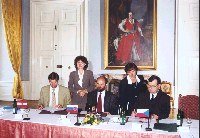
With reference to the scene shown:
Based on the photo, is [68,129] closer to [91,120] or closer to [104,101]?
[91,120]

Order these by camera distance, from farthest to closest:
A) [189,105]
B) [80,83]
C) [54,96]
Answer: [80,83] < [54,96] < [189,105]

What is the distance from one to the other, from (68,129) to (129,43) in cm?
450

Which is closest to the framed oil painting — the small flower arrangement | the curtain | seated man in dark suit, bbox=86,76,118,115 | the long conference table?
the curtain

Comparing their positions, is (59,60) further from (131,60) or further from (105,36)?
(131,60)

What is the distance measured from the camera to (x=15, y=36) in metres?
8.73

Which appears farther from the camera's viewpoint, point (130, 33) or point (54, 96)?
point (130, 33)

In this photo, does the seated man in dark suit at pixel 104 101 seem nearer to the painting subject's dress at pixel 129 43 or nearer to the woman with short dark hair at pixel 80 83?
the woman with short dark hair at pixel 80 83

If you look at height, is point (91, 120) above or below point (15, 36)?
below

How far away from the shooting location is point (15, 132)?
12.4ft

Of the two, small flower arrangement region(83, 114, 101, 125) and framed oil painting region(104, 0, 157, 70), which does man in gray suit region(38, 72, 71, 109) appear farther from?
framed oil painting region(104, 0, 157, 70)

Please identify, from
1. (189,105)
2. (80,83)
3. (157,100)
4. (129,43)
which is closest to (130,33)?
(129,43)

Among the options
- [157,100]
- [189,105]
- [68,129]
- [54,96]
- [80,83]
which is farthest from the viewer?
[80,83]

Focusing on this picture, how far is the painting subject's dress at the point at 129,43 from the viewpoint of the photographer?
25.1 feet

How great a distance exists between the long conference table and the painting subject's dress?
3876mm
